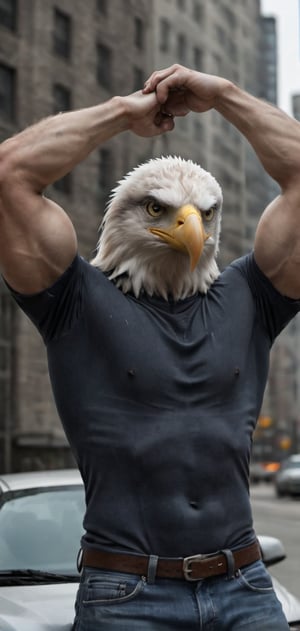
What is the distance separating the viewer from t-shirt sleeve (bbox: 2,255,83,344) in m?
2.81

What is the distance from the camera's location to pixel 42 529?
17.3ft

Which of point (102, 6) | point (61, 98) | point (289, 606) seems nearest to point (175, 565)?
point (289, 606)

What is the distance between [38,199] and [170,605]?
3.28 feet

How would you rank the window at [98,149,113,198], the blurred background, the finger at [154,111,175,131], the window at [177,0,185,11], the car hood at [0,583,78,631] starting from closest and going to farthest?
the finger at [154,111,175,131], the car hood at [0,583,78,631], the blurred background, the window at [98,149,113,198], the window at [177,0,185,11]

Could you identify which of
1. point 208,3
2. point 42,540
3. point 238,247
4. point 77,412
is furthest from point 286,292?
point 208,3

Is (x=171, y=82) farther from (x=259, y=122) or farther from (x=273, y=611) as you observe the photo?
(x=273, y=611)

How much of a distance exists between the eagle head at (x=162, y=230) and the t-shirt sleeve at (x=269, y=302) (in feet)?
0.33

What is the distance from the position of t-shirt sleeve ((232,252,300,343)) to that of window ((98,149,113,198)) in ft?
103

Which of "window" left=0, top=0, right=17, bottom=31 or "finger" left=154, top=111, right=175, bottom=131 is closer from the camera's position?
"finger" left=154, top=111, right=175, bottom=131

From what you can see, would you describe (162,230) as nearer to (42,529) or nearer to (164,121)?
(164,121)

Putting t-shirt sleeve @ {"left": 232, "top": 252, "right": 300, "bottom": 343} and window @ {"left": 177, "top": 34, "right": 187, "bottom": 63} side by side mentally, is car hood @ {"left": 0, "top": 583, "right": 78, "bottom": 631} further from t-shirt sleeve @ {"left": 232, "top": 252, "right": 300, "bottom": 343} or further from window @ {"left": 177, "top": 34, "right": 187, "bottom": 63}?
window @ {"left": 177, "top": 34, "right": 187, "bottom": 63}

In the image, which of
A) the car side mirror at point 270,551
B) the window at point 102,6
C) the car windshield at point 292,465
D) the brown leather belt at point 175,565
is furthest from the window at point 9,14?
the brown leather belt at point 175,565

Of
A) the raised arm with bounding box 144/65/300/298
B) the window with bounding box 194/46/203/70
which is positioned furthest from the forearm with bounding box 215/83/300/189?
the window with bounding box 194/46/203/70

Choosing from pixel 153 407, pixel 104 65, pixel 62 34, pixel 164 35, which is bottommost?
pixel 153 407
